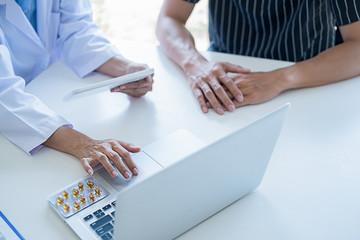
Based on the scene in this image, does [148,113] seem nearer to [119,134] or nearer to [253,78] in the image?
[119,134]

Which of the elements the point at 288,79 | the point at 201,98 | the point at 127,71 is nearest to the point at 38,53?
the point at 127,71

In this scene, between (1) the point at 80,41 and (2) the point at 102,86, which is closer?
(2) the point at 102,86

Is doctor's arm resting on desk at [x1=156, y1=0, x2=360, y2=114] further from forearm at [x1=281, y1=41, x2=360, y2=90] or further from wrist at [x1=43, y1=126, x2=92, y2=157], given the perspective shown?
wrist at [x1=43, y1=126, x2=92, y2=157]

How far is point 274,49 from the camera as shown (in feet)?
5.02

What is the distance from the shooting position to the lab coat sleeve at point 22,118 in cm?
99

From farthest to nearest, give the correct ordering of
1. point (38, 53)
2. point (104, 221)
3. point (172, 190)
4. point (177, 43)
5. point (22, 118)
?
point (177, 43), point (38, 53), point (22, 118), point (104, 221), point (172, 190)

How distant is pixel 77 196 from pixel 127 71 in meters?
0.49

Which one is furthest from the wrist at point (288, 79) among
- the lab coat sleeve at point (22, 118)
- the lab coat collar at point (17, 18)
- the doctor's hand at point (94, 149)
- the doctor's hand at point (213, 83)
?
the lab coat collar at point (17, 18)

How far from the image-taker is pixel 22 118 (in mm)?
1003

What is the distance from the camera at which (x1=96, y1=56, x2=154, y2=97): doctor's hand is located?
1.15 m

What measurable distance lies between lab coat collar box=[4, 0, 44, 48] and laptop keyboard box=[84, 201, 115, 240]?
0.61 meters

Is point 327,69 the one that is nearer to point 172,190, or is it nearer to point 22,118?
point 172,190

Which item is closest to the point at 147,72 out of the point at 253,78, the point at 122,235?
the point at 253,78

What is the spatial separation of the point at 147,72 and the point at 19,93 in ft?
1.05
